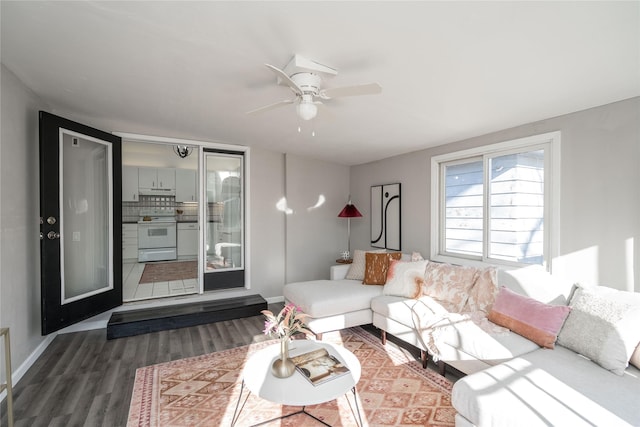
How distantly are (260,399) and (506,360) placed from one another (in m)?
1.76

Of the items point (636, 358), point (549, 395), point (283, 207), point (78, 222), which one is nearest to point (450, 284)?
point (636, 358)

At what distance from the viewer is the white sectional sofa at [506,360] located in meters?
1.52

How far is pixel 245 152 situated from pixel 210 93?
1.95m

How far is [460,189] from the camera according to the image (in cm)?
370

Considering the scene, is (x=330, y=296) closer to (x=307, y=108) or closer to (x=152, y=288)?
(x=307, y=108)

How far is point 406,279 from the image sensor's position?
334 centimetres

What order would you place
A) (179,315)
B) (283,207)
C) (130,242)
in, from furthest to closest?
(130,242)
(283,207)
(179,315)

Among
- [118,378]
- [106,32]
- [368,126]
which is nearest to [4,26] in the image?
[106,32]

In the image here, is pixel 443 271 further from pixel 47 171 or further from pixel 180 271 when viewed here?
pixel 180 271

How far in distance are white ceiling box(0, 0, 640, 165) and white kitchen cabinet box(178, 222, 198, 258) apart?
179 inches

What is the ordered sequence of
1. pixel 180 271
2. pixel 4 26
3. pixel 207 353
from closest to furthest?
pixel 4 26
pixel 207 353
pixel 180 271

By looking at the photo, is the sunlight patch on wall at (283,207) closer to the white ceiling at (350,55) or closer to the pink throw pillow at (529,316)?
the white ceiling at (350,55)

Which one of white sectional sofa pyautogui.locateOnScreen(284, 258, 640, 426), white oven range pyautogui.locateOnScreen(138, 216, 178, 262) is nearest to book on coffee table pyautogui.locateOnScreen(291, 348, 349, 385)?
white sectional sofa pyautogui.locateOnScreen(284, 258, 640, 426)

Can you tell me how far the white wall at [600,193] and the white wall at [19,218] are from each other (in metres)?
4.43
